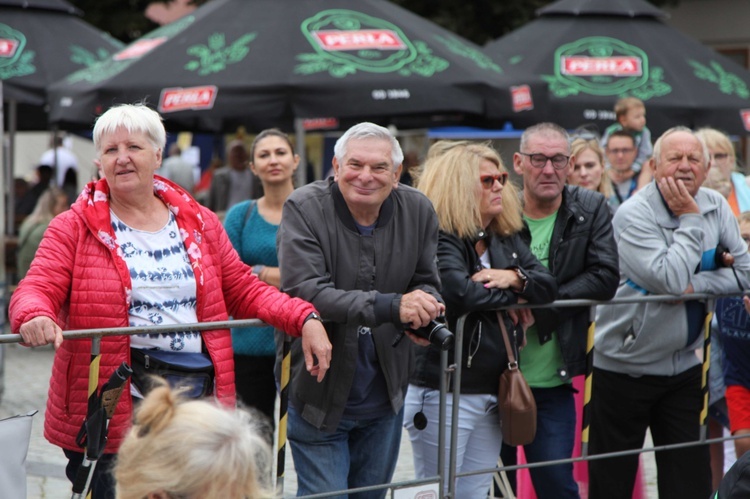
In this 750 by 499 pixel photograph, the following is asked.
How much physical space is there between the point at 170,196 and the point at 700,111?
27.8 feet

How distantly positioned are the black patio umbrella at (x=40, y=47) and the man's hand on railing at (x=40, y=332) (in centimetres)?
855

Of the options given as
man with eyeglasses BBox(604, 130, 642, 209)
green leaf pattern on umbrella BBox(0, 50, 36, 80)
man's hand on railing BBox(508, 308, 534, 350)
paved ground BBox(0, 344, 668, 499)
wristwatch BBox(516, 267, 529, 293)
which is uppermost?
green leaf pattern on umbrella BBox(0, 50, 36, 80)

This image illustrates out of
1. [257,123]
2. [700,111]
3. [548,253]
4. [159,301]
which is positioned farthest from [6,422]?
[700,111]

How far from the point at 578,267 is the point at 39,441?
7.91ft

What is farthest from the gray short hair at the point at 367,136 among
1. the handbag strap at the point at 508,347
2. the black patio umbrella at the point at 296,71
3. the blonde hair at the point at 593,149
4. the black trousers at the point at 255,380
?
the black patio umbrella at the point at 296,71

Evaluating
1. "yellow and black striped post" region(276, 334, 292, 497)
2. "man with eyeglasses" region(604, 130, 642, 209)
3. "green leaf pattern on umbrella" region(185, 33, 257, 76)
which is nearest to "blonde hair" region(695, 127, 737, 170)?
"man with eyeglasses" region(604, 130, 642, 209)

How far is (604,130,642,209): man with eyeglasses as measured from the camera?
777 cm

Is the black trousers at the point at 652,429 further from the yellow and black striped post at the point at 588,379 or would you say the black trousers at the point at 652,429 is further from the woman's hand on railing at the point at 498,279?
the woman's hand on railing at the point at 498,279

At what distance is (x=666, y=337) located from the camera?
5199 mm

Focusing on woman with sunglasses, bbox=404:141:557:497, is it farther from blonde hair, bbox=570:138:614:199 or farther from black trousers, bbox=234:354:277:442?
blonde hair, bbox=570:138:614:199

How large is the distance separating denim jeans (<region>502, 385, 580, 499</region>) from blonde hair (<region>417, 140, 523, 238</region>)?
0.77 m

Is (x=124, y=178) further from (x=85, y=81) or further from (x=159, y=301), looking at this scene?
(x=85, y=81)

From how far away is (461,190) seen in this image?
15.5 ft

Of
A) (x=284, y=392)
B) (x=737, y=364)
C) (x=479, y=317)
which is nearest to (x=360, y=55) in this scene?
(x=737, y=364)
